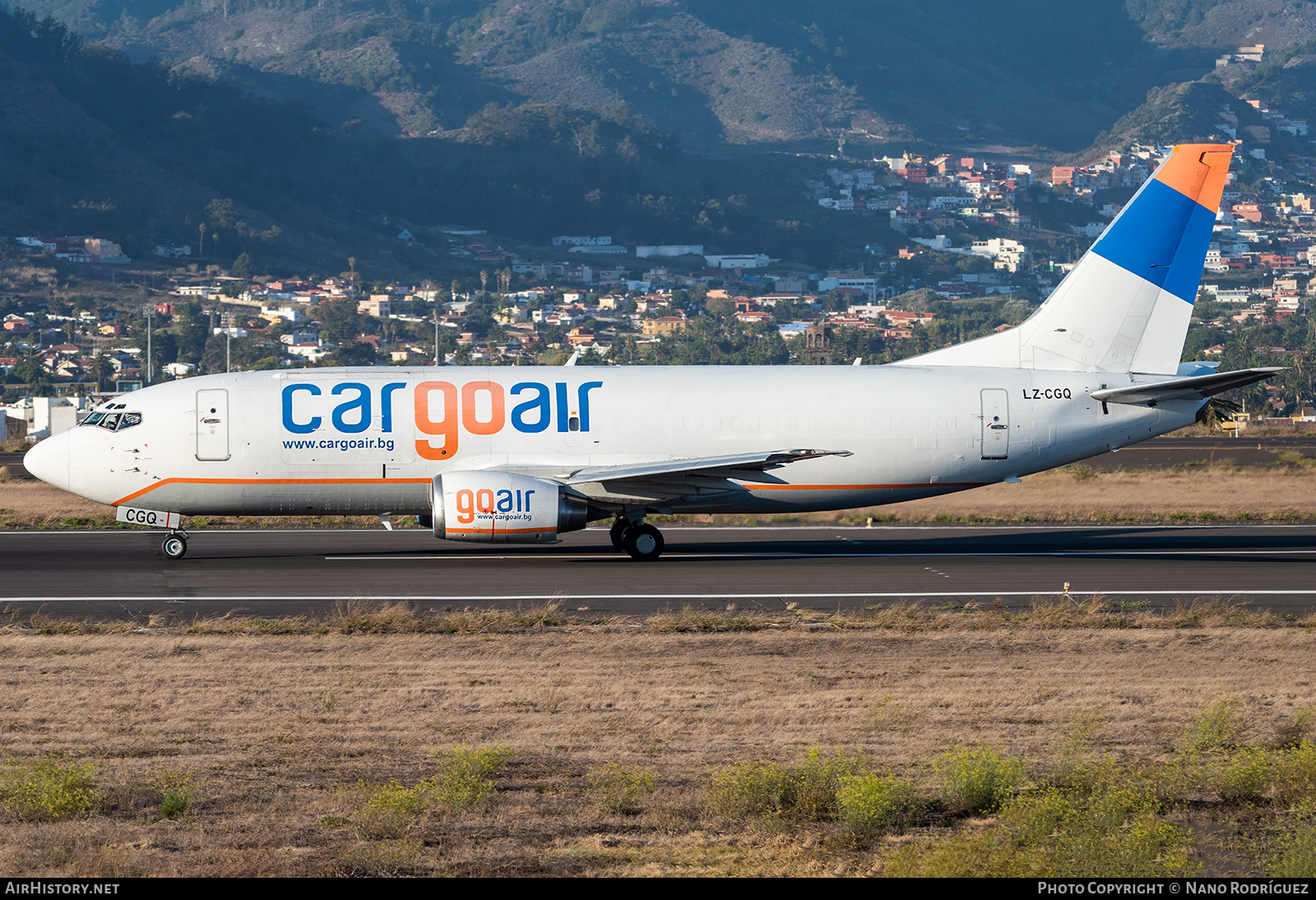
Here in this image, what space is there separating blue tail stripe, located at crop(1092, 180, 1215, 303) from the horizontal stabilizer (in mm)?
8267

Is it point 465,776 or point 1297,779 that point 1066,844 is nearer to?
point 1297,779

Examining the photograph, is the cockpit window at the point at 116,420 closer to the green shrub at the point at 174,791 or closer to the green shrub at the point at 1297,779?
the green shrub at the point at 174,791

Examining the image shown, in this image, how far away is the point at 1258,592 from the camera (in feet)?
84.8

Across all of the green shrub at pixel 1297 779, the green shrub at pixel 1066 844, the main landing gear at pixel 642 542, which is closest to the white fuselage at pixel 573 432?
the main landing gear at pixel 642 542

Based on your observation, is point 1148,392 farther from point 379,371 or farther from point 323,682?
point 323,682

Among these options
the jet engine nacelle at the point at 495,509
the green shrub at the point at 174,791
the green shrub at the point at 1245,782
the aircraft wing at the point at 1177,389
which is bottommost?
the green shrub at the point at 1245,782

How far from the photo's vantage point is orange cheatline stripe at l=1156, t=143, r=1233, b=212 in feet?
103

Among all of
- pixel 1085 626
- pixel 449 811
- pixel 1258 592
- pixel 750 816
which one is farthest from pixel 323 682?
pixel 1258 592

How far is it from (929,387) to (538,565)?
29.9 feet

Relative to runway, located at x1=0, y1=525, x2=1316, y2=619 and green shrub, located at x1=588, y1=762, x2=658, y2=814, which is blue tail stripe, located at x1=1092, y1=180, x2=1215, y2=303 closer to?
runway, located at x1=0, y1=525, x2=1316, y2=619

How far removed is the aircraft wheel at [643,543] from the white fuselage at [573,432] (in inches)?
28.4

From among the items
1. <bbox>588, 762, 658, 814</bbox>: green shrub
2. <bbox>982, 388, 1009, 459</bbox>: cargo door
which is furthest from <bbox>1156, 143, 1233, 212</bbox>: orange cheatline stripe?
<bbox>588, 762, 658, 814</bbox>: green shrub

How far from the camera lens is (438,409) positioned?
29812mm

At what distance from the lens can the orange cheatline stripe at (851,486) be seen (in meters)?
30.2
